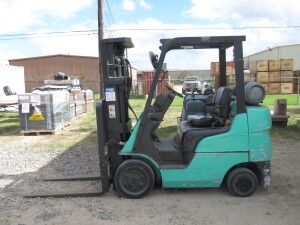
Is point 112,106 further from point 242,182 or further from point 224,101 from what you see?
point 242,182

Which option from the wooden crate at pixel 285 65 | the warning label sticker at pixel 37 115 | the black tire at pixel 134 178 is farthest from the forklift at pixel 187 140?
the wooden crate at pixel 285 65

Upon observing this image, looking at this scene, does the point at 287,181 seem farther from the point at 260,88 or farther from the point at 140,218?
the point at 140,218

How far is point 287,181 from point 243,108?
76.7 inches

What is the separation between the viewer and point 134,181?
448 centimetres

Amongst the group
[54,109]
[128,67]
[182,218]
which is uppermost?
[128,67]

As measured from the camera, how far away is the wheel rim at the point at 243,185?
446 centimetres

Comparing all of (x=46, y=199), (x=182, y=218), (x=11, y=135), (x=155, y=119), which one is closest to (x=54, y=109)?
(x=11, y=135)

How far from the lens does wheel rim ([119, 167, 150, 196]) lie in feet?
14.6

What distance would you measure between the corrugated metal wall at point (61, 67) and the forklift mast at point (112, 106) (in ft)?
97.8

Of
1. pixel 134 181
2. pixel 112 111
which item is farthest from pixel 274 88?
pixel 134 181

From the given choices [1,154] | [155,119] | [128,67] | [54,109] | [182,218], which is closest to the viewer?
[182,218]

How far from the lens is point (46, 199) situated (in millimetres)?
4680

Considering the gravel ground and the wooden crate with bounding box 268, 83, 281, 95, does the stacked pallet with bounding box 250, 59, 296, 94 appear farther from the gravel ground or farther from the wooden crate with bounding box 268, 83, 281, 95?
the gravel ground

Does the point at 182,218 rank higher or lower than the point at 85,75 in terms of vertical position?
lower
